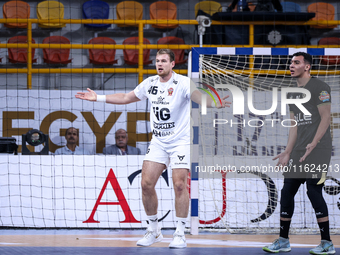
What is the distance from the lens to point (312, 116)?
13.3 feet

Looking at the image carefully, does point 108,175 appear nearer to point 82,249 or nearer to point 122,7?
point 82,249

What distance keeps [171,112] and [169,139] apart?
0.28m

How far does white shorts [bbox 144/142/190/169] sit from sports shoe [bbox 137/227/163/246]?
720 mm

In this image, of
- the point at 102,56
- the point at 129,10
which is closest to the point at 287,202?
the point at 102,56

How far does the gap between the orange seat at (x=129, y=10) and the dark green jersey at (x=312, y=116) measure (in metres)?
7.90

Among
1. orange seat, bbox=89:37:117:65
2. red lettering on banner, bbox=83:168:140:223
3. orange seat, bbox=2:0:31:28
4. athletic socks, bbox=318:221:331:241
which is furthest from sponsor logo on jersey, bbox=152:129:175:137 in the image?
orange seat, bbox=2:0:31:28

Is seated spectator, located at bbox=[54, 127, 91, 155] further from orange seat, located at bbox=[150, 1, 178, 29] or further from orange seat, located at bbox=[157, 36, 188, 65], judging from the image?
orange seat, located at bbox=[150, 1, 178, 29]

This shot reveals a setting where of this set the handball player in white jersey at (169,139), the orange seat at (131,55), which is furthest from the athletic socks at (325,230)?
the orange seat at (131,55)

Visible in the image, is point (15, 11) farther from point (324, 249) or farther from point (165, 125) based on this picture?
point (324, 249)

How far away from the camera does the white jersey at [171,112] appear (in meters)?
4.25

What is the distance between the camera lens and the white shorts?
423 cm

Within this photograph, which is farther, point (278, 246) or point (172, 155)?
point (172, 155)

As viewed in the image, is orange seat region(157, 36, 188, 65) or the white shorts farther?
orange seat region(157, 36, 188, 65)

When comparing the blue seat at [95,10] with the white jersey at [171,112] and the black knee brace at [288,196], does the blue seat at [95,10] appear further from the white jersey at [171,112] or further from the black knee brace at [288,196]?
the black knee brace at [288,196]
